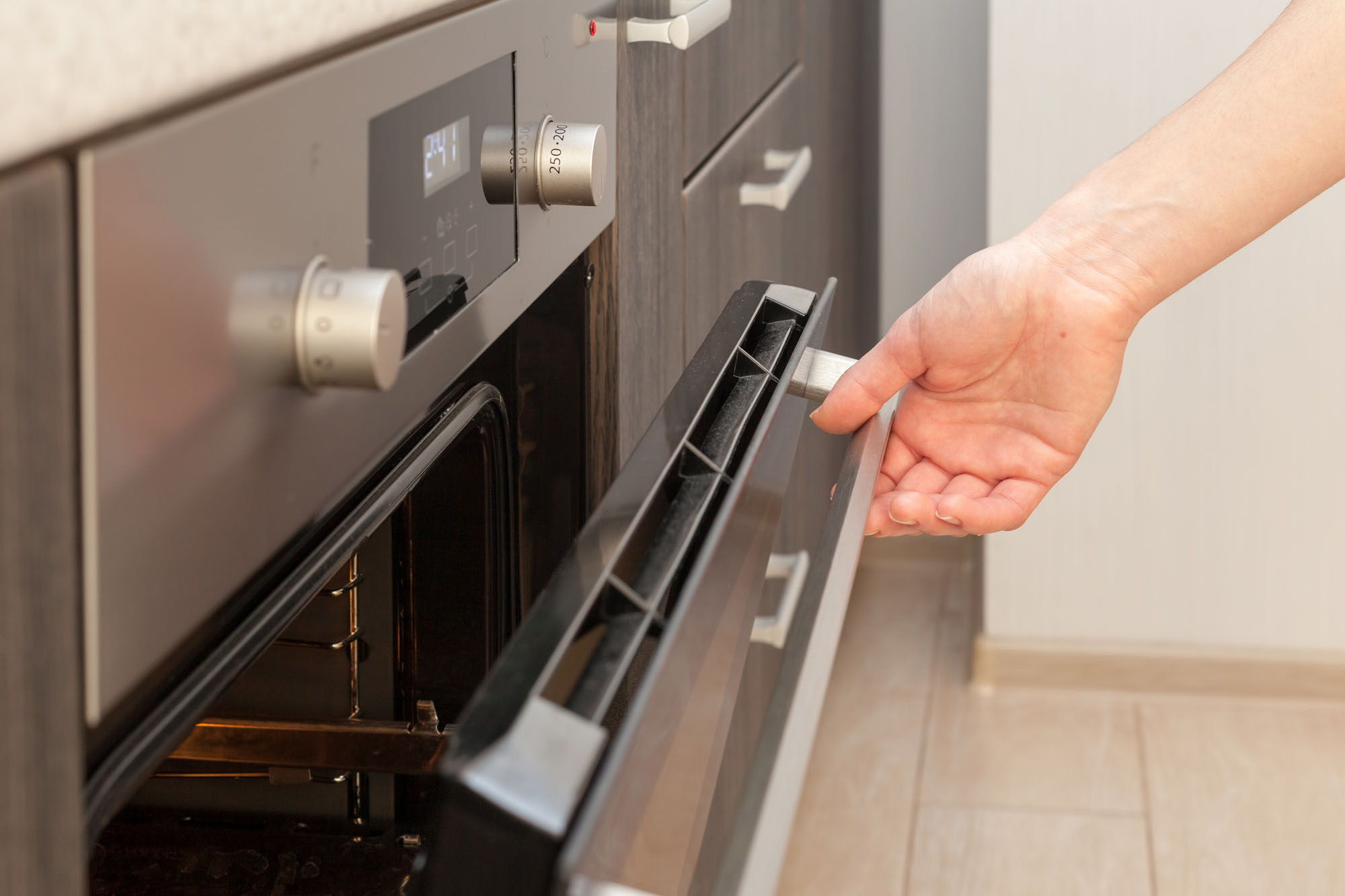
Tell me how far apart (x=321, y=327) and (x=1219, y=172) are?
0.58 meters

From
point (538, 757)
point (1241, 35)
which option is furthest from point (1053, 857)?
point (538, 757)

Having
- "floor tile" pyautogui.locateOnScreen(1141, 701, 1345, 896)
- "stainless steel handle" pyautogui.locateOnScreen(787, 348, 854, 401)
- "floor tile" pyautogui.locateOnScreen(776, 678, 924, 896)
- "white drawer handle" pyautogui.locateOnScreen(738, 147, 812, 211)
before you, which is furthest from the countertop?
"floor tile" pyautogui.locateOnScreen(1141, 701, 1345, 896)

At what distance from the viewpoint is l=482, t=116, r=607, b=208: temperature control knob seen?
499mm

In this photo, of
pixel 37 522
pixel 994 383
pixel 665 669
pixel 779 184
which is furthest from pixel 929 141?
pixel 37 522

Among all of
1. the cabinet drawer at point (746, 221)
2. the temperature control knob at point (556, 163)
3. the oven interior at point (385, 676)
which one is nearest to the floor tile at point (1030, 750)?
the cabinet drawer at point (746, 221)

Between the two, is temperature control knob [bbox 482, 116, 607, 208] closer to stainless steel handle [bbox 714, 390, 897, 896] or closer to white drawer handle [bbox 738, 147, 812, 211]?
stainless steel handle [bbox 714, 390, 897, 896]

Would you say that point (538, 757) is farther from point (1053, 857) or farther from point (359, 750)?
point (1053, 857)

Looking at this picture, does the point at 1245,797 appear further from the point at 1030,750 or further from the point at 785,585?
the point at 785,585

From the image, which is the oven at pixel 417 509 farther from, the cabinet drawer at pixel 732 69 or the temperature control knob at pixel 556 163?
the cabinet drawer at pixel 732 69

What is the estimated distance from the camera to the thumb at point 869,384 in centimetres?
60

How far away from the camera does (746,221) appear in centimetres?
100

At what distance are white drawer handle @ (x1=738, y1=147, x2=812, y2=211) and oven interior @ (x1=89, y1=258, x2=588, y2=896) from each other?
0.42 meters

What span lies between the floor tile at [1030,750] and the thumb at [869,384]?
92 centimetres

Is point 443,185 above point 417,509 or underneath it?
above
